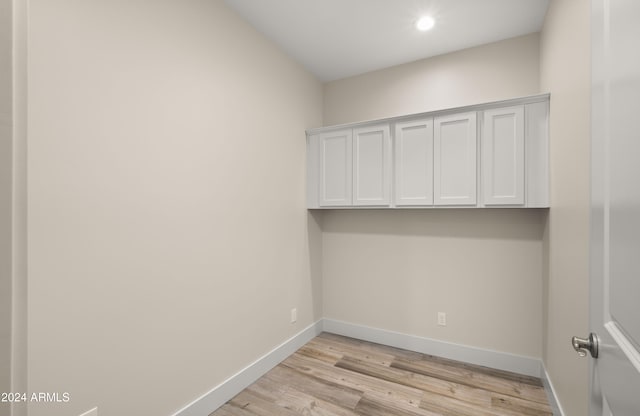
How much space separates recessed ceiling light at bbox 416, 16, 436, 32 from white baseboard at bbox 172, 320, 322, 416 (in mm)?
2846

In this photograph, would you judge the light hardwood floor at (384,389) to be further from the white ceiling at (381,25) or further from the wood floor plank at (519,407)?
the white ceiling at (381,25)

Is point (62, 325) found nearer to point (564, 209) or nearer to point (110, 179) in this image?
point (110, 179)

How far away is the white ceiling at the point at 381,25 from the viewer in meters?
2.01

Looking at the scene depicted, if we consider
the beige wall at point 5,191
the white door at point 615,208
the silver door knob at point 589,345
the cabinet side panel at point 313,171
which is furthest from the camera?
the cabinet side panel at point 313,171

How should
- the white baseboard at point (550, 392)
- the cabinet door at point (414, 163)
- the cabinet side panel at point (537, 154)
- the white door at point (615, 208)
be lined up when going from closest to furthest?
the white door at point (615, 208) → the white baseboard at point (550, 392) → the cabinet side panel at point (537, 154) → the cabinet door at point (414, 163)

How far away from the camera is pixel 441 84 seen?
2607mm

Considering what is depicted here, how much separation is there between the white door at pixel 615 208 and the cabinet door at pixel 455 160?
4.85ft

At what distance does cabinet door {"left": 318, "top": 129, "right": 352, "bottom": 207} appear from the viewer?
274 centimetres

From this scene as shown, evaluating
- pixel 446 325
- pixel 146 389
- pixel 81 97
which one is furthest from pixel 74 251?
pixel 446 325

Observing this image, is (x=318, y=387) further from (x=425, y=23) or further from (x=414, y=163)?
(x=425, y=23)

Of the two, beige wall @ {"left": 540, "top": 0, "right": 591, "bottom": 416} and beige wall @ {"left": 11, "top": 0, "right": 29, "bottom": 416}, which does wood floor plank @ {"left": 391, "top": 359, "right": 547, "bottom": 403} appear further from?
beige wall @ {"left": 11, "top": 0, "right": 29, "bottom": 416}

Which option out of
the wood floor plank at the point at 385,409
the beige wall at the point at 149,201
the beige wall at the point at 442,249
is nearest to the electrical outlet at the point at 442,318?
the beige wall at the point at 442,249

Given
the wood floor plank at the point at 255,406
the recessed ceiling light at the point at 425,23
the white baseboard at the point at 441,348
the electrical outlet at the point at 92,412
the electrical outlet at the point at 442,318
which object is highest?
Answer: the recessed ceiling light at the point at 425,23

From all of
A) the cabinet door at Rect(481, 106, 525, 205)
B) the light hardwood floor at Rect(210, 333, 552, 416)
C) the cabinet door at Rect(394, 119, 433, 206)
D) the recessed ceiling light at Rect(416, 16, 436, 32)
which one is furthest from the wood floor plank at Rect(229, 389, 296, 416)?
the recessed ceiling light at Rect(416, 16, 436, 32)
